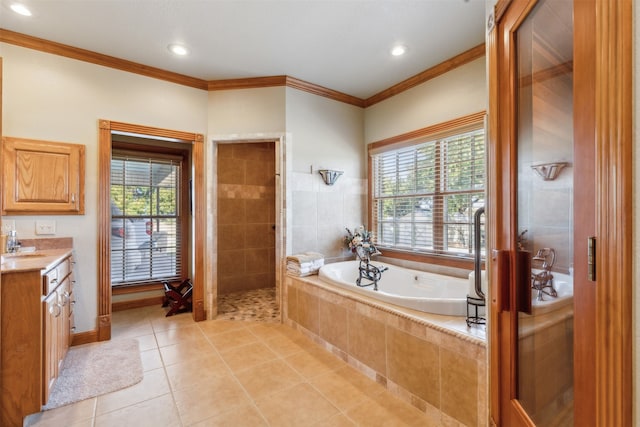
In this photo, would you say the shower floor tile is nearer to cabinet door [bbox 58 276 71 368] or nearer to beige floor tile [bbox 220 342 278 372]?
beige floor tile [bbox 220 342 278 372]

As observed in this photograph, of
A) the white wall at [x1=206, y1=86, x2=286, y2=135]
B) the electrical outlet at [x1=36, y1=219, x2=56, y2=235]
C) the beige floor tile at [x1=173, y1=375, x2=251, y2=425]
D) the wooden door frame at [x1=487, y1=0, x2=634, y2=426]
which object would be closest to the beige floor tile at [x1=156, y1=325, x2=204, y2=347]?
the beige floor tile at [x1=173, y1=375, x2=251, y2=425]

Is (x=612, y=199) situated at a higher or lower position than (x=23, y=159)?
lower

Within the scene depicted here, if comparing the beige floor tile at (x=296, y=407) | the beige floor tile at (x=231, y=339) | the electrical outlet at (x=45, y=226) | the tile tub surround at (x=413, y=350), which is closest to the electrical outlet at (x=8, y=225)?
the electrical outlet at (x=45, y=226)

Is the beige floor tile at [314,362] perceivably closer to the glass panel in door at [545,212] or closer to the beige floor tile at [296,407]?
the beige floor tile at [296,407]

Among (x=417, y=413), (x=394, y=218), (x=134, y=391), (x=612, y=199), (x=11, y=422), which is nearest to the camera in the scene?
(x=612, y=199)

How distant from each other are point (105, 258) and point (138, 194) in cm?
135

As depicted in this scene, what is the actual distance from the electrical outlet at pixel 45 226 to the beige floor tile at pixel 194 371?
1.60m

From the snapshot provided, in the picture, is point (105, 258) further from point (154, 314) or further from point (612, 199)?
point (612, 199)

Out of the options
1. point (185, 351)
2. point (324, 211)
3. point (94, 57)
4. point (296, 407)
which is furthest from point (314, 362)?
point (94, 57)

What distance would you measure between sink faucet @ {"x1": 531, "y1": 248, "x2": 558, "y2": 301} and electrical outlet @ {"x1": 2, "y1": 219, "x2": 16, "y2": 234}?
3547mm

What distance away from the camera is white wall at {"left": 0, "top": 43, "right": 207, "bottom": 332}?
98.1 inches

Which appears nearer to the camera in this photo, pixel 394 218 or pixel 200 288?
pixel 200 288

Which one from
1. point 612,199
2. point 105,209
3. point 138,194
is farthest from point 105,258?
point 612,199

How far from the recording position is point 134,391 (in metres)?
2.03
